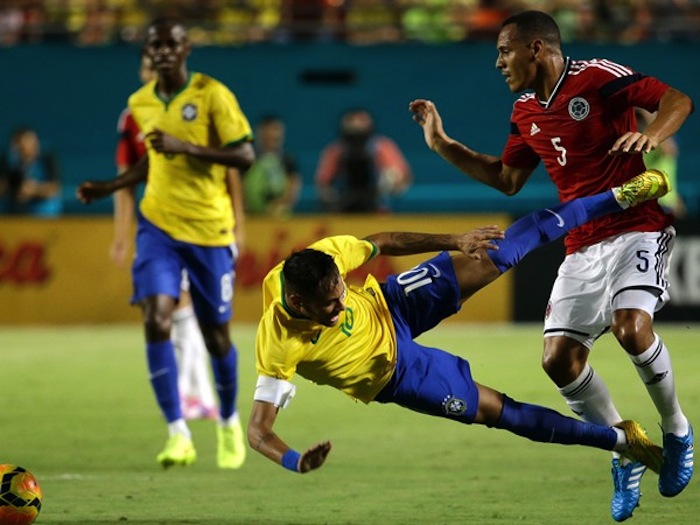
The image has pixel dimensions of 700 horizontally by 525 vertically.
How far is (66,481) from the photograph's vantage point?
8.05 metres

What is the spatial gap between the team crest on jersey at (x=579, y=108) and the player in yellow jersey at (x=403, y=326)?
1.44 feet

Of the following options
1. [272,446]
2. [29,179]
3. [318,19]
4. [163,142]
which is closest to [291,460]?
[272,446]

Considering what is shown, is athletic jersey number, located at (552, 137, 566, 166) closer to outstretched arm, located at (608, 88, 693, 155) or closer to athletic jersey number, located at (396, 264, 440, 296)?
outstretched arm, located at (608, 88, 693, 155)

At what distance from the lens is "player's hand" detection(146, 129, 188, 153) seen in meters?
8.52

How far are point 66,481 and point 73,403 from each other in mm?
3567

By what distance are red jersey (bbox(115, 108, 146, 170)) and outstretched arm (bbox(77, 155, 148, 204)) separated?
1.79 feet

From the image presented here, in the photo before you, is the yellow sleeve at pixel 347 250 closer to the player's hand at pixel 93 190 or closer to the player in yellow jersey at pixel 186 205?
the player in yellow jersey at pixel 186 205

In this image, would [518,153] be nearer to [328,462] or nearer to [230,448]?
[328,462]

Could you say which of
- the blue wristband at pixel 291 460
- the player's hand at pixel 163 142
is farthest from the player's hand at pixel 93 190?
the blue wristband at pixel 291 460

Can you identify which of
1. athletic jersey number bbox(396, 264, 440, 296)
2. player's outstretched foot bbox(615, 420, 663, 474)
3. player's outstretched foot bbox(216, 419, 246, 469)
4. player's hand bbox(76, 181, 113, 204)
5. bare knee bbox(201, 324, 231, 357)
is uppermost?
athletic jersey number bbox(396, 264, 440, 296)

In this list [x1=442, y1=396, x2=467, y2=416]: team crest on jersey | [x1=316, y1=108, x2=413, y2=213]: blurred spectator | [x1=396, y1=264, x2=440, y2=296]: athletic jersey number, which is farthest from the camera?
[x1=316, y1=108, x2=413, y2=213]: blurred spectator

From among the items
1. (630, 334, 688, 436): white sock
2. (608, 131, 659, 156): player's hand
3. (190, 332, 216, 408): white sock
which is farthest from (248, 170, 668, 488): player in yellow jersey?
(190, 332, 216, 408): white sock

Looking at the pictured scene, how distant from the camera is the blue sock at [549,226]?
266 inches

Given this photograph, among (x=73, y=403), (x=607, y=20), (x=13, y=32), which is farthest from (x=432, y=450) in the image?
(x=13, y=32)
